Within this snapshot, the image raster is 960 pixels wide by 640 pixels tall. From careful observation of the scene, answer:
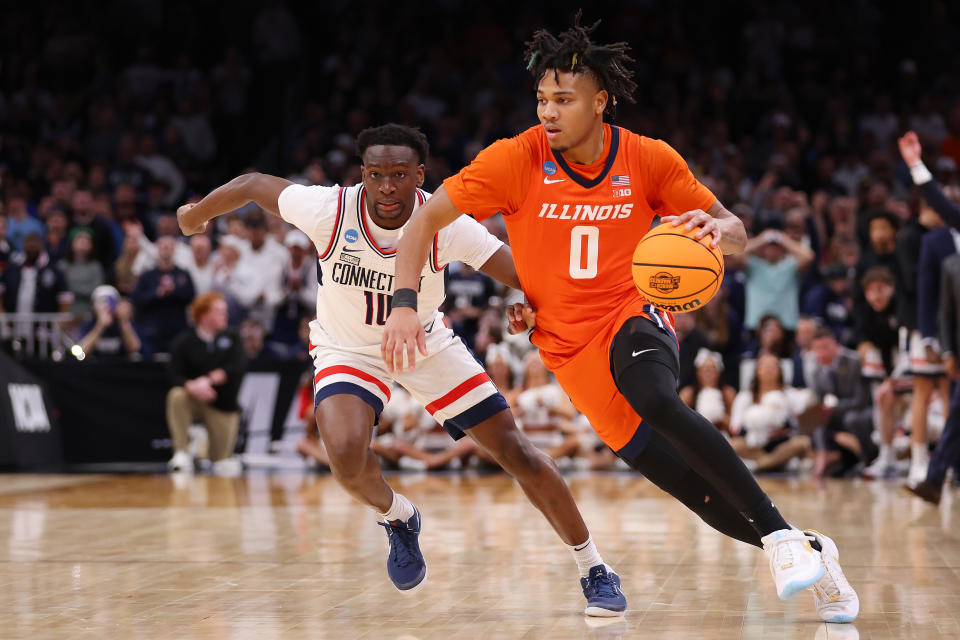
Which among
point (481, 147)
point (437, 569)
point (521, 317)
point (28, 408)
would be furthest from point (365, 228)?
point (481, 147)

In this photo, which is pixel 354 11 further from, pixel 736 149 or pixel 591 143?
pixel 591 143

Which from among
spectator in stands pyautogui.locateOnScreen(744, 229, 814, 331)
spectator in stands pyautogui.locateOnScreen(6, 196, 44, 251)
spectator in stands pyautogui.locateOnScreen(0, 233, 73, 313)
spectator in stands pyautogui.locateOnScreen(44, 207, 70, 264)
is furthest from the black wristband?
spectator in stands pyautogui.locateOnScreen(6, 196, 44, 251)

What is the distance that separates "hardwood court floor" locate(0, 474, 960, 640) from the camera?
4.69 metres

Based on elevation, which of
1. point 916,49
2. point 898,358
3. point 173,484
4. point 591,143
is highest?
point 916,49

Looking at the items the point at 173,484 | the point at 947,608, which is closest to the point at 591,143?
the point at 947,608

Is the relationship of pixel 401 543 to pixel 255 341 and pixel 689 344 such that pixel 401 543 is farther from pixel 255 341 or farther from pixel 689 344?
pixel 255 341

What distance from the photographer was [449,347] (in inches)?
218

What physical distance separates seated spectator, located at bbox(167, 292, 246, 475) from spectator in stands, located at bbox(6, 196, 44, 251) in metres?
2.86

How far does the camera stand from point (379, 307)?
5.50 metres

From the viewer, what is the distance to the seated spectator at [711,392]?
39.8ft

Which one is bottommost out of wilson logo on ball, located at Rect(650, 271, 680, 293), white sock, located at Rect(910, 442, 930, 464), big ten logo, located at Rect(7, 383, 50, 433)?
white sock, located at Rect(910, 442, 930, 464)

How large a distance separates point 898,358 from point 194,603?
839 centimetres

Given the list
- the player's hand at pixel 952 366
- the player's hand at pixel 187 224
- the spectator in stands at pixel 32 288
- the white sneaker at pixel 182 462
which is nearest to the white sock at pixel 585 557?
the player's hand at pixel 187 224

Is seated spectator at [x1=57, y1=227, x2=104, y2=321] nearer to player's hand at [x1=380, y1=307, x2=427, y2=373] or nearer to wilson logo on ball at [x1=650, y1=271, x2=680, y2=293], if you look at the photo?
player's hand at [x1=380, y1=307, x2=427, y2=373]
